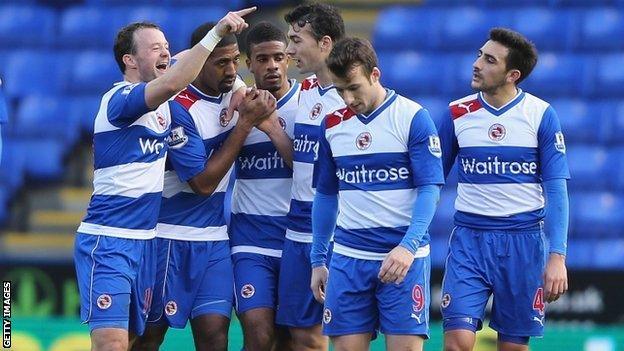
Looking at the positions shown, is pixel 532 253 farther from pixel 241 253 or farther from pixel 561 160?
pixel 241 253

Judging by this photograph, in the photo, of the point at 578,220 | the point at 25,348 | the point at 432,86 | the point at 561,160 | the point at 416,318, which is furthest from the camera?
the point at 432,86

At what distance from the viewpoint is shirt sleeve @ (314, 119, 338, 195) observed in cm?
658

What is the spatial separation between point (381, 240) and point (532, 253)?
103cm

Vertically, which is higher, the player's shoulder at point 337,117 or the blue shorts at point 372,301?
the player's shoulder at point 337,117

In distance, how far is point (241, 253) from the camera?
725 cm

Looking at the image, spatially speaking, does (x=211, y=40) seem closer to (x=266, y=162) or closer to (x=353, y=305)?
(x=266, y=162)

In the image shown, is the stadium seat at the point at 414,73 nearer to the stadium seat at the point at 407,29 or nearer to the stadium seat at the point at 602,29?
the stadium seat at the point at 407,29

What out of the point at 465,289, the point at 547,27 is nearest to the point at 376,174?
the point at 465,289

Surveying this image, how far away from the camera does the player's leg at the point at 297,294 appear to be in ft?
A: 23.5

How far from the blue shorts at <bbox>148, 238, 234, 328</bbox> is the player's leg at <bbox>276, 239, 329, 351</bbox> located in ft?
0.97

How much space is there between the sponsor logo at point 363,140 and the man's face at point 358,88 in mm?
114

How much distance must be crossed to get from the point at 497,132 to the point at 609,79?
614 centimetres

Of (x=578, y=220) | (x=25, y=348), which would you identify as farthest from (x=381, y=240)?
(x=578, y=220)

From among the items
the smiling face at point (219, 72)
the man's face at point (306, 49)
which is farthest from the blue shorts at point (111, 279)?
the man's face at point (306, 49)
